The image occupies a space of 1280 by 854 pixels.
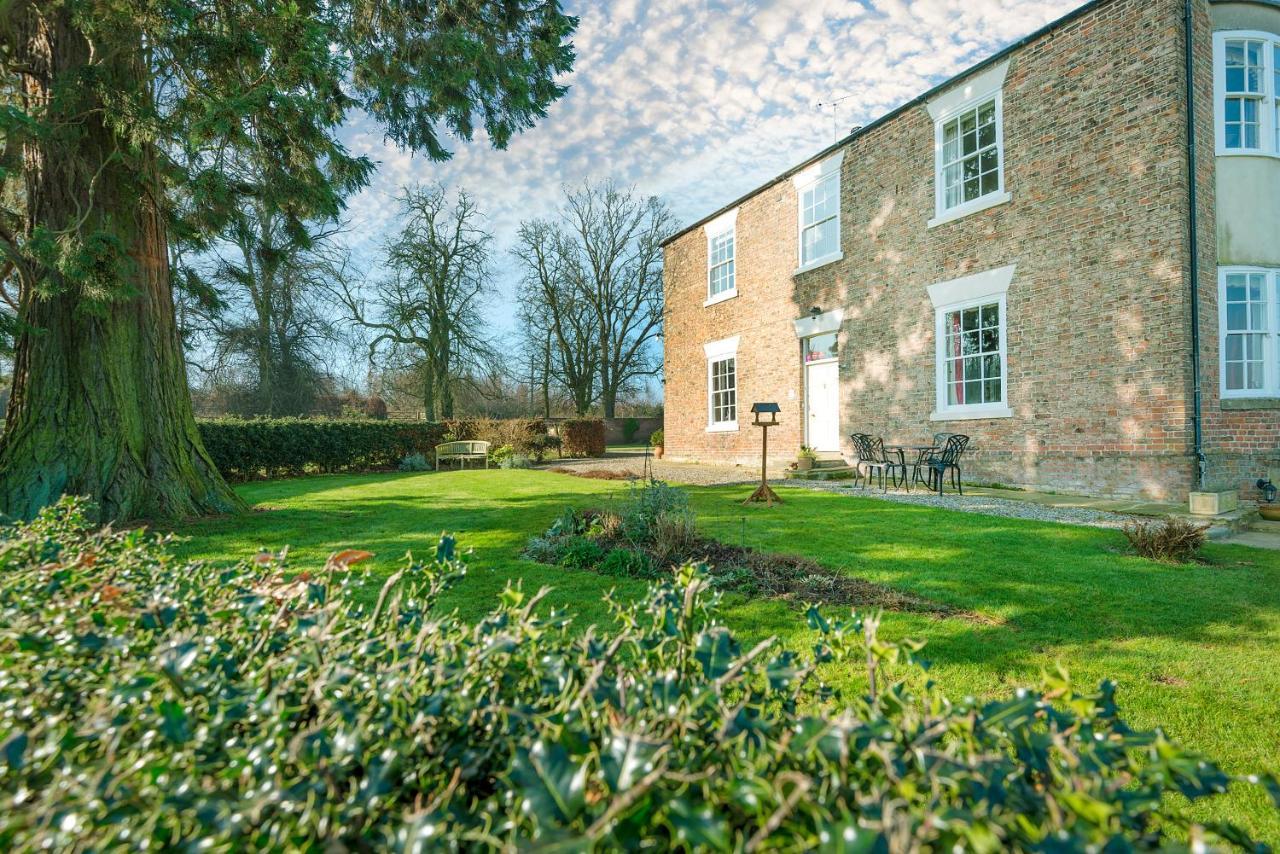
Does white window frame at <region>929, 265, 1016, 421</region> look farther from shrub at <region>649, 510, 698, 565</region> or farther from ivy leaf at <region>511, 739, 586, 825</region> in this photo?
ivy leaf at <region>511, 739, 586, 825</region>

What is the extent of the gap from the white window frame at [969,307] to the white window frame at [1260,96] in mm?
2939

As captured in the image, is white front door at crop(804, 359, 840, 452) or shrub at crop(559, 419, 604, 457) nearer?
white front door at crop(804, 359, 840, 452)

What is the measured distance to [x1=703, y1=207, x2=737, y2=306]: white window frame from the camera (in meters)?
16.0

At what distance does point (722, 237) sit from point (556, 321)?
15618 millimetres

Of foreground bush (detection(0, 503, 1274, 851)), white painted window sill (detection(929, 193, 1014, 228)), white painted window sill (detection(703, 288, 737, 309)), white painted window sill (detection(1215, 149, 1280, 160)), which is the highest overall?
white painted window sill (detection(1215, 149, 1280, 160))

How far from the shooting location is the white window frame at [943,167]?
9766mm

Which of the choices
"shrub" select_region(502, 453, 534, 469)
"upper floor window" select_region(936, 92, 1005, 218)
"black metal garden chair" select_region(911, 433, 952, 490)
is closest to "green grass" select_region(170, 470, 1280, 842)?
"black metal garden chair" select_region(911, 433, 952, 490)

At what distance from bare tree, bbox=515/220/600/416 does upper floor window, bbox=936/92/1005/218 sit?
21.7m

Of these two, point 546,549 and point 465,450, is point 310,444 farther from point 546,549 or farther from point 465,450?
point 546,549

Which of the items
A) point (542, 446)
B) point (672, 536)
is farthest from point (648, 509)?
point (542, 446)

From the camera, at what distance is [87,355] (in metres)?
6.91

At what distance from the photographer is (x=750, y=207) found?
1530 centimetres

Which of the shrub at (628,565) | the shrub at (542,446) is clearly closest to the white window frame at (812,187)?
the shrub at (628,565)

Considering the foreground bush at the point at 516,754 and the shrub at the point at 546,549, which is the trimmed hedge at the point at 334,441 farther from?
the foreground bush at the point at 516,754
